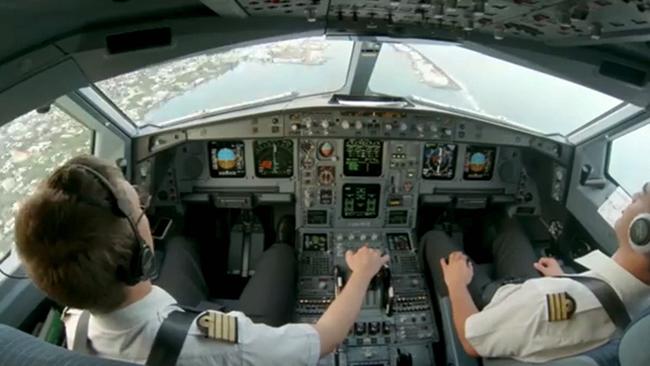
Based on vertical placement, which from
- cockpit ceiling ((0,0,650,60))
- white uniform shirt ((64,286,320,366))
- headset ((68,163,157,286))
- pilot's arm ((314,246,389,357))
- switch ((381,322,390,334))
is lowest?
switch ((381,322,390,334))

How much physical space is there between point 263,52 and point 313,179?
1.04 metres

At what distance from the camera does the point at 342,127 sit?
4012 mm

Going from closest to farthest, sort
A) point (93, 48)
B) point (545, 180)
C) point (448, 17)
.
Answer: point (93, 48) < point (448, 17) < point (545, 180)

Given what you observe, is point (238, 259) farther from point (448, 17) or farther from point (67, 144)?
point (448, 17)

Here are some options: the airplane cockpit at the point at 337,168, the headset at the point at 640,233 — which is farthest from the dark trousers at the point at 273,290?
the headset at the point at 640,233

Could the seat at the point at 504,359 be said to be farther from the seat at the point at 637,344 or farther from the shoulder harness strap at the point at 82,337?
the shoulder harness strap at the point at 82,337

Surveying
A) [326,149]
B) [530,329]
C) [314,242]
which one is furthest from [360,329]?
[530,329]

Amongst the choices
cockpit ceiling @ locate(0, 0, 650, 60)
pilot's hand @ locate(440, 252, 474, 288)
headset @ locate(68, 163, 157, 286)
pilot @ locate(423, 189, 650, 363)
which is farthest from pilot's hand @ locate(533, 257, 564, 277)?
headset @ locate(68, 163, 157, 286)

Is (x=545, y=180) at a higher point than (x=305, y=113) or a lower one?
lower

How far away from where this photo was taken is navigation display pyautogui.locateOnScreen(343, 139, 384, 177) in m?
4.11

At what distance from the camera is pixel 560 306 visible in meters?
1.92

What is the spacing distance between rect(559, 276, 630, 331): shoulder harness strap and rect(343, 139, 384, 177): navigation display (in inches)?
92.6

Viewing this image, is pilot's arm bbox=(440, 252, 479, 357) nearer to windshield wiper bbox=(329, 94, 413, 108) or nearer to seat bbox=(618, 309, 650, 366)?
seat bbox=(618, 309, 650, 366)

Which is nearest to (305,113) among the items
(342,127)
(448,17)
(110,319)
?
(342,127)
